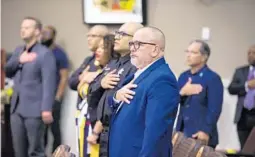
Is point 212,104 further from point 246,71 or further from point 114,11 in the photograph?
point 114,11

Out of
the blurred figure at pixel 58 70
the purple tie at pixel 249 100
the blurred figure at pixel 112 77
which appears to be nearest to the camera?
the blurred figure at pixel 112 77

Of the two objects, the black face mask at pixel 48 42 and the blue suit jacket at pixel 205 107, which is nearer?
the blue suit jacket at pixel 205 107

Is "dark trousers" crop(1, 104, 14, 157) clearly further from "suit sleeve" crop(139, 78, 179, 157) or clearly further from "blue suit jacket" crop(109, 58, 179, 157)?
"suit sleeve" crop(139, 78, 179, 157)

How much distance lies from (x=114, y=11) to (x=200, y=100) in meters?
1.72

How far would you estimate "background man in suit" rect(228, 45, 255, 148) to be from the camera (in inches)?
194

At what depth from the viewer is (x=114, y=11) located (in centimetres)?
576

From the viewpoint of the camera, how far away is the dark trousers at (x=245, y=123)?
16.3 feet

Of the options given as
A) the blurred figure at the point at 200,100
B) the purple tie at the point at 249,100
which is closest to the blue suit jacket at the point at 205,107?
the blurred figure at the point at 200,100

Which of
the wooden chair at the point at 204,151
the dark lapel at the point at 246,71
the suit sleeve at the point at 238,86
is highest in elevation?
the wooden chair at the point at 204,151

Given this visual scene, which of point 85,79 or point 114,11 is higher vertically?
point 114,11

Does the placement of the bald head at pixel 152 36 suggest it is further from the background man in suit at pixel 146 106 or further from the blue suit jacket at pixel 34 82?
the blue suit jacket at pixel 34 82

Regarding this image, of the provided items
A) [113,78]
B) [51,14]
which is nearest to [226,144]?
[51,14]

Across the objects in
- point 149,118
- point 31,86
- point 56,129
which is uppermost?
point 149,118

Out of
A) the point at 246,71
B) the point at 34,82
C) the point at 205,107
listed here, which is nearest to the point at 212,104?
the point at 205,107
